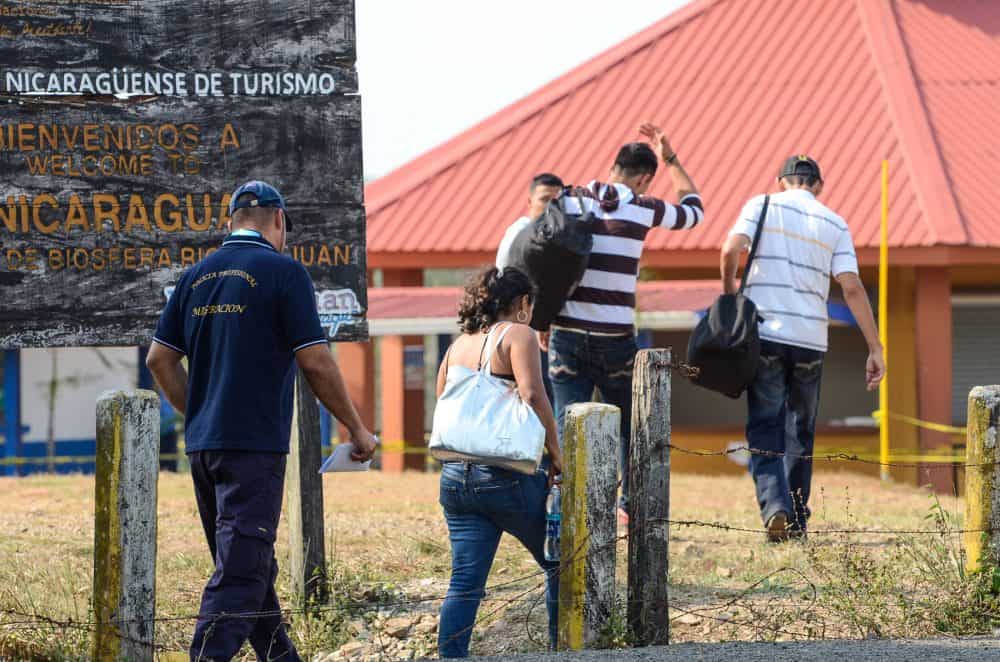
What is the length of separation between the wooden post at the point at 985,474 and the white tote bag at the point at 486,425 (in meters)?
1.95

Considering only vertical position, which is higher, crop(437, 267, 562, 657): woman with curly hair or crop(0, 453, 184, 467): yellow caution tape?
crop(437, 267, 562, 657): woman with curly hair

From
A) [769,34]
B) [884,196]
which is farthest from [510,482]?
[769,34]

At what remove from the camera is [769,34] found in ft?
62.6

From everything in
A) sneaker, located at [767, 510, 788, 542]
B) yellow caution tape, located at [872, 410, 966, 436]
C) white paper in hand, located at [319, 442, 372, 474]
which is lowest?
sneaker, located at [767, 510, 788, 542]

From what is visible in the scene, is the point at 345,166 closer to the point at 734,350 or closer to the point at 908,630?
the point at 734,350

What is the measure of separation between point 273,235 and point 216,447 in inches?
31.1

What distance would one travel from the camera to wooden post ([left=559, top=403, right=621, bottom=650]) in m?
5.28

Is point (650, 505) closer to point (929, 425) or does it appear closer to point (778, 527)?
point (778, 527)

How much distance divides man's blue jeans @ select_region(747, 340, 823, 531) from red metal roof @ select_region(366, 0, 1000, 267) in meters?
8.55

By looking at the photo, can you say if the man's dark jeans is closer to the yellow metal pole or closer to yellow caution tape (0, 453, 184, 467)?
the yellow metal pole

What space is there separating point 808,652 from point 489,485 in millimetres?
1323

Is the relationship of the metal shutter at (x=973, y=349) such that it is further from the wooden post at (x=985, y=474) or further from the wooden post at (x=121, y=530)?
the wooden post at (x=121, y=530)

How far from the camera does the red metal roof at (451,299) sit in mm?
16453

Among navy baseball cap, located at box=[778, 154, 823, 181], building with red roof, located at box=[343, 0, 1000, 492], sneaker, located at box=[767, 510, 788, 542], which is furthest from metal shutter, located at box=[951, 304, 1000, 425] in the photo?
sneaker, located at box=[767, 510, 788, 542]
